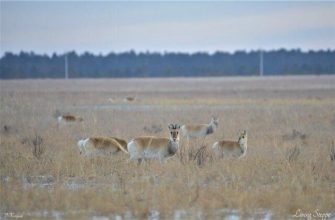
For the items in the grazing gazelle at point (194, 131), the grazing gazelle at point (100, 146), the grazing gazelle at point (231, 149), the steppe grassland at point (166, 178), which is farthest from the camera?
the grazing gazelle at point (194, 131)

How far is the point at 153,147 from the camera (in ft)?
50.0

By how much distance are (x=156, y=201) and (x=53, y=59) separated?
137053mm

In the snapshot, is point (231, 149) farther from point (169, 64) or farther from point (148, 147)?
point (169, 64)

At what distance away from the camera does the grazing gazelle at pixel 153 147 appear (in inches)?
595

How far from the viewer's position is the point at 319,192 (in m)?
11.6

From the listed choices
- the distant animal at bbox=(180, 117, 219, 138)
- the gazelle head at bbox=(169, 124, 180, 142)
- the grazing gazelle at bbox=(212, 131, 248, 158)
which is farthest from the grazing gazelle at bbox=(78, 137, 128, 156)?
the distant animal at bbox=(180, 117, 219, 138)

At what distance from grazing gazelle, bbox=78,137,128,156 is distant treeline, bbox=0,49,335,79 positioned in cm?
10767

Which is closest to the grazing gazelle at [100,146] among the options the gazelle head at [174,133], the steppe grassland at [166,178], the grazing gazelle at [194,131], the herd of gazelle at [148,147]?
the herd of gazelle at [148,147]

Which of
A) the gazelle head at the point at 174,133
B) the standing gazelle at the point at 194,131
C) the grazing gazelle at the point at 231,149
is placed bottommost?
the standing gazelle at the point at 194,131

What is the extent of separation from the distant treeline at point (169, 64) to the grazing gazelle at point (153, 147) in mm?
108342

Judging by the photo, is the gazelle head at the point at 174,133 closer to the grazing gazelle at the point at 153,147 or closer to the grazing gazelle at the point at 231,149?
the grazing gazelle at the point at 153,147

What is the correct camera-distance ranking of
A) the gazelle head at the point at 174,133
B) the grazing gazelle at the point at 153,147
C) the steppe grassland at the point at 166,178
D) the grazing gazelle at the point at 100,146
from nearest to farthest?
the steppe grassland at the point at 166,178 < the grazing gazelle at the point at 153,147 < the gazelle head at the point at 174,133 < the grazing gazelle at the point at 100,146

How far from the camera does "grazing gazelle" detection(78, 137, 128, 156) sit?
51.3ft

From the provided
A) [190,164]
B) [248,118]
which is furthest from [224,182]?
[248,118]
